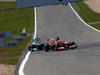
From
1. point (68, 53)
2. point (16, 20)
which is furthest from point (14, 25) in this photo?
point (68, 53)

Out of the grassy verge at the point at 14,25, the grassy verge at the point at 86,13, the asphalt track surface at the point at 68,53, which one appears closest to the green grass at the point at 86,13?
the grassy verge at the point at 86,13

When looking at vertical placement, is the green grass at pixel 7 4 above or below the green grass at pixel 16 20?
above

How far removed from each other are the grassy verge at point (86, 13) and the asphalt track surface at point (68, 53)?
156 cm

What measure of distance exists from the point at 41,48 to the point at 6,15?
115ft

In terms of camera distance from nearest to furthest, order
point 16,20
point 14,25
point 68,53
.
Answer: point 68,53 < point 14,25 < point 16,20

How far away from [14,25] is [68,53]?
27.5m

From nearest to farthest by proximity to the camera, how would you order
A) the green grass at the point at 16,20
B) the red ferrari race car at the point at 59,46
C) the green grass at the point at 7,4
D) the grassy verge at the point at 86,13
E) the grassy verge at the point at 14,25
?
the grassy verge at the point at 14,25 < the red ferrari race car at the point at 59,46 < the green grass at the point at 16,20 < the grassy verge at the point at 86,13 < the green grass at the point at 7,4

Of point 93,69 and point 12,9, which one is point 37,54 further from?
point 12,9

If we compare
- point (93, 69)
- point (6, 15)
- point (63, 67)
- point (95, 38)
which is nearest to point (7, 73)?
point (63, 67)

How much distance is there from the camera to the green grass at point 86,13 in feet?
210

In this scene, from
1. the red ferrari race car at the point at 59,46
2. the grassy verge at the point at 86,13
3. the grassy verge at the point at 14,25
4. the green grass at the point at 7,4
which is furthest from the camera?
the green grass at the point at 7,4

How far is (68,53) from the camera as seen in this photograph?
36.1m

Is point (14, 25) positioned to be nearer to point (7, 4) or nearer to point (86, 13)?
point (86, 13)

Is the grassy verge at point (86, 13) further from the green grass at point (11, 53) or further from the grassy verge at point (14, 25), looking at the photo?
the green grass at point (11, 53)
